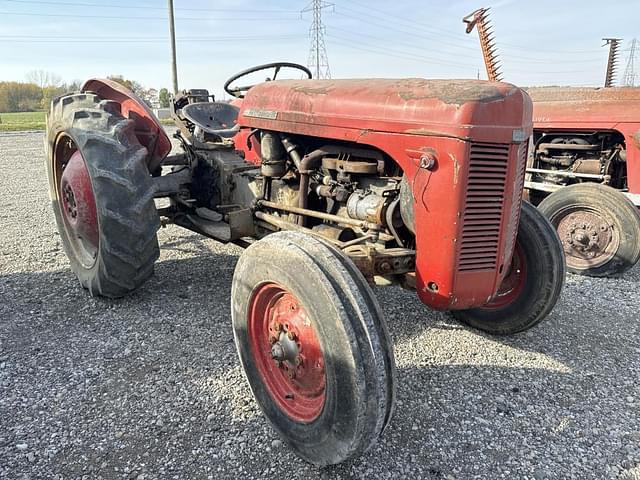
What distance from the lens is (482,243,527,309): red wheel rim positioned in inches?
124

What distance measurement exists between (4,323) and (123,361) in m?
1.10

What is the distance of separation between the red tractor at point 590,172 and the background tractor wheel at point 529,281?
1.92 metres

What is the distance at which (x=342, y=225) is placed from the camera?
9.34 feet

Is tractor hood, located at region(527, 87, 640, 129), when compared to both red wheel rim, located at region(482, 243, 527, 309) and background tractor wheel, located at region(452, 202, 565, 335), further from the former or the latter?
red wheel rim, located at region(482, 243, 527, 309)

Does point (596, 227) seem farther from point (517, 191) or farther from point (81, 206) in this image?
point (81, 206)

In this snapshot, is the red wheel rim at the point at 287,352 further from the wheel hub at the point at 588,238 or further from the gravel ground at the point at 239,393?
the wheel hub at the point at 588,238

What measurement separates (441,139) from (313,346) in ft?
3.50

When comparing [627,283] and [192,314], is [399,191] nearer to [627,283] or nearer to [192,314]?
[192,314]

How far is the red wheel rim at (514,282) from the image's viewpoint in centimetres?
315

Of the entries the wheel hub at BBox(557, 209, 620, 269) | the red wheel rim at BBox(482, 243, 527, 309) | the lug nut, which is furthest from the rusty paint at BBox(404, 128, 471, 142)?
the wheel hub at BBox(557, 209, 620, 269)

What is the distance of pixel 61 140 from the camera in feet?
13.5

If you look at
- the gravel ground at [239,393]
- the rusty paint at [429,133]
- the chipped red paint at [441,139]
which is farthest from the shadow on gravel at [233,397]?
the rusty paint at [429,133]

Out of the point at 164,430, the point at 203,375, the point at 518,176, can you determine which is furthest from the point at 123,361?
the point at 518,176

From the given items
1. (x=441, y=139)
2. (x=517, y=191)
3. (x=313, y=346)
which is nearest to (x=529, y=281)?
(x=517, y=191)
